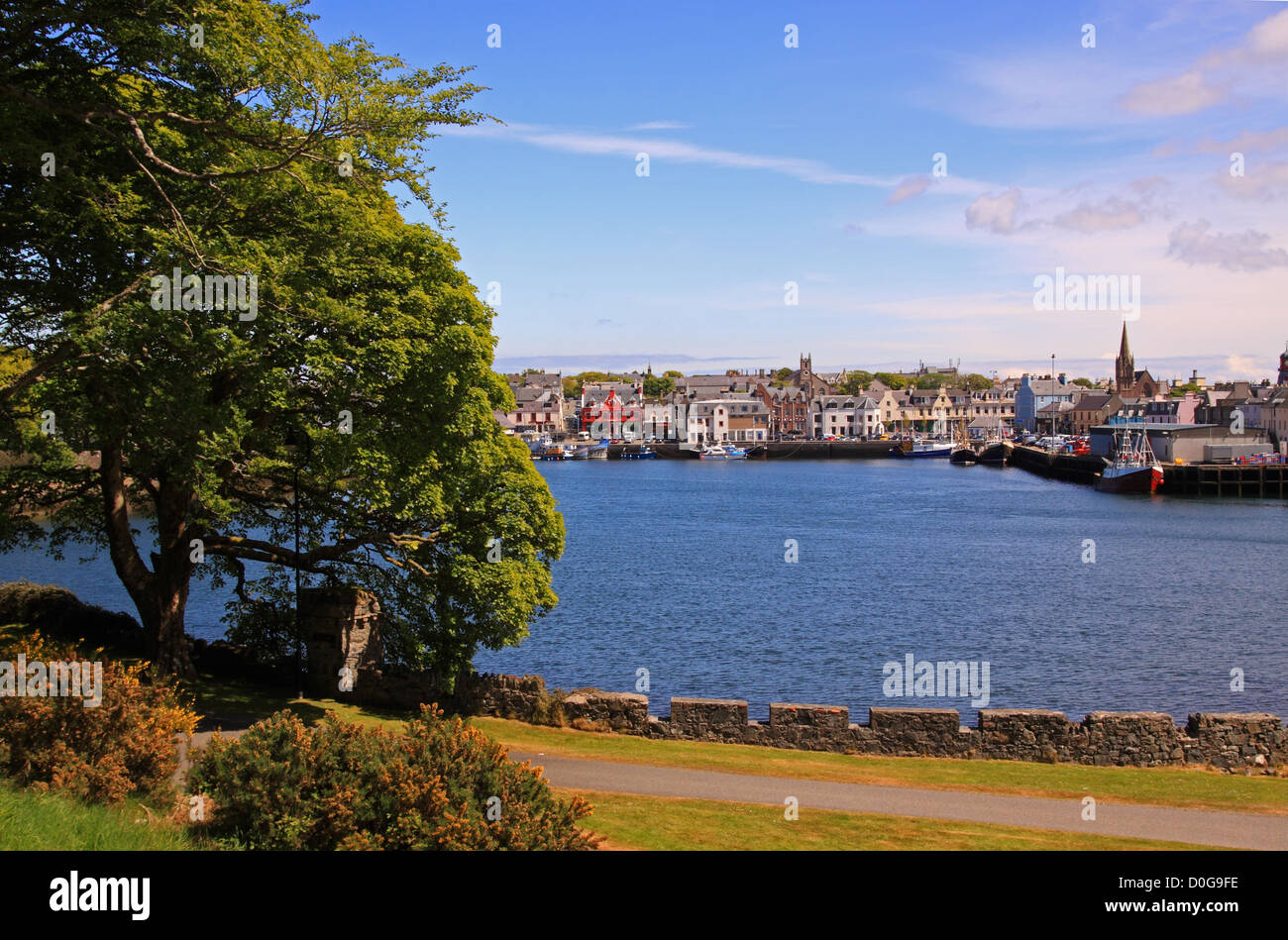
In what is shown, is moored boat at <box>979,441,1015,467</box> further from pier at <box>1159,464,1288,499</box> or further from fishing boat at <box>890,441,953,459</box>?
pier at <box>1159,464,1288,499</box>

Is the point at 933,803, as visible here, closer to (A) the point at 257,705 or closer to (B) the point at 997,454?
(A) the point at 257,705

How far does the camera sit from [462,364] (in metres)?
21.2

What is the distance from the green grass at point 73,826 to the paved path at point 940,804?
6.83 m

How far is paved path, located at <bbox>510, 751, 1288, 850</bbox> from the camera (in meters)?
16.1

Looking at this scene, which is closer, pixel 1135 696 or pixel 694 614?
pixel 1135 696

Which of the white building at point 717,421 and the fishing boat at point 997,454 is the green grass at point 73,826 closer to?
the fishing boat at point 997,454

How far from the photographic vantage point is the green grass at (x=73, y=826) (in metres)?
10.2

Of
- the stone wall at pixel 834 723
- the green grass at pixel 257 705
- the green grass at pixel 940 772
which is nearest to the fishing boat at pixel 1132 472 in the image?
the stone wall at pixel 834 723

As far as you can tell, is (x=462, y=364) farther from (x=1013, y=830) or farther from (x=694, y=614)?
(x=694, y=614)

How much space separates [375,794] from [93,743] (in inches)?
170

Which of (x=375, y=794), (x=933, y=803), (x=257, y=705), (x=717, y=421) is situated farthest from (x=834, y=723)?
(x=717, y=421)

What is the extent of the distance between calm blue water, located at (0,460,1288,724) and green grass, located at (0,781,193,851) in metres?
21.8
